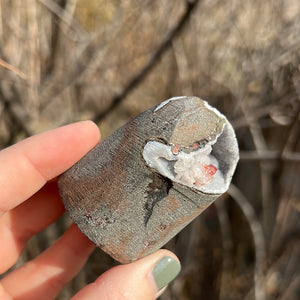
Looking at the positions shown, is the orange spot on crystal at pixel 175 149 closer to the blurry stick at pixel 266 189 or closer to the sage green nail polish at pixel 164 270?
the sage green nail polish at pixel 164 270

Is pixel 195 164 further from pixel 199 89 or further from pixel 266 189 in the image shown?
pixel 266 189

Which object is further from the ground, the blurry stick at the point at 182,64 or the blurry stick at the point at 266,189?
the blurry stick at the point at 182,64

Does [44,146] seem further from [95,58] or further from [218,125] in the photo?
[95,58]

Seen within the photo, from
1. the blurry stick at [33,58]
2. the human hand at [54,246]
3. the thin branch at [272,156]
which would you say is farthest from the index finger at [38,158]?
the thin branch at [272,156]

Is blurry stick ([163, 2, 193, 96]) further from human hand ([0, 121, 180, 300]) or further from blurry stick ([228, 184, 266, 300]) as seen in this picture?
human hand ([0, 121, 180, 300])

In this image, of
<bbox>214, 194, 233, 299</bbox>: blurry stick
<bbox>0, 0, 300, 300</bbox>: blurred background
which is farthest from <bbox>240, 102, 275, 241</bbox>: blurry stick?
<bbox>214, 194, 233, 299</bbox>: blurry stick

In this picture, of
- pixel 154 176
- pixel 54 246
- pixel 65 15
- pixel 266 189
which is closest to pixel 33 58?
pixel 65 15
